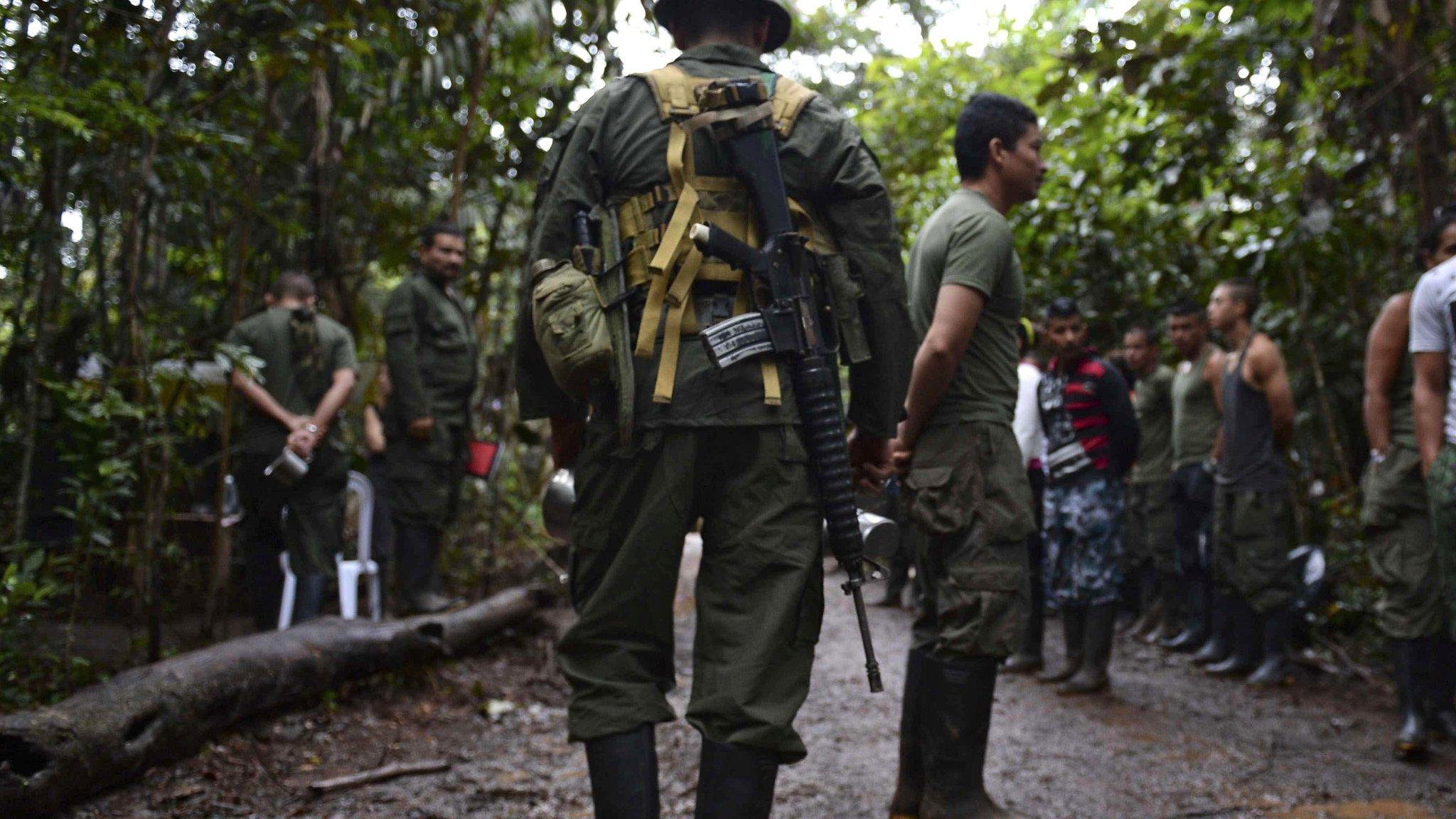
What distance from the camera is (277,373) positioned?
17.4 ft

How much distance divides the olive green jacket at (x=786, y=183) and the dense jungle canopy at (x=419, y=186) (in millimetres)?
1521

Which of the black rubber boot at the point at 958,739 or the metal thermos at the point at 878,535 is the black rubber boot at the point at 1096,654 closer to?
the black rubber boot at the point at 958,739

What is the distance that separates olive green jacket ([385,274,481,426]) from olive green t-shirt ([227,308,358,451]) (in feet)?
1.29

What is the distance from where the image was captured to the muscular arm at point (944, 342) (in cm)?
306

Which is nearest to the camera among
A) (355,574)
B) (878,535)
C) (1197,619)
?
(878,535)

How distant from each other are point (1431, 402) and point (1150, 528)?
3.65 metres

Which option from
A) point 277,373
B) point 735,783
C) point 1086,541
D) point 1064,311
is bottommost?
point 735,783

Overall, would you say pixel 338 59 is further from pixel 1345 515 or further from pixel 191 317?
pixel 1345 515

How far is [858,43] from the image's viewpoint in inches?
728

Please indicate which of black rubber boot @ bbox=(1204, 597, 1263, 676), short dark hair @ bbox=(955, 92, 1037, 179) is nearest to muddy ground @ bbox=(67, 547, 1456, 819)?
black rubber boot @ bbox=(1204, 597, 1263, 676)

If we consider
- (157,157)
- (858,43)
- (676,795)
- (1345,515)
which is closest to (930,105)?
(1345,515)

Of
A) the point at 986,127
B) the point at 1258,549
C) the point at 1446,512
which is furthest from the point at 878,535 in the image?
the point at 1258,549

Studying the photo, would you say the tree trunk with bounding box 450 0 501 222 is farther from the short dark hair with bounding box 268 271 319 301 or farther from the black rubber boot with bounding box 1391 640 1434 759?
the black rubber boot with bounding box 1391 640 1434 759

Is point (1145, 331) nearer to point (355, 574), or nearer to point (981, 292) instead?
point (981, 292)
